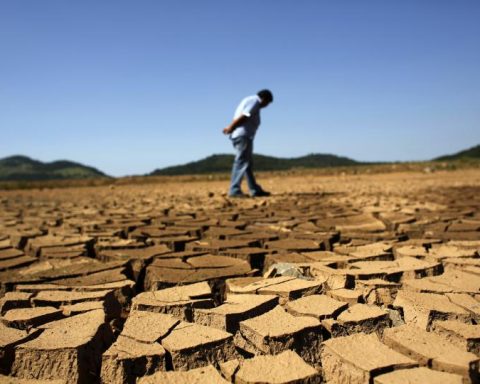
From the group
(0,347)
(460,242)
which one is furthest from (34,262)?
(460,242)

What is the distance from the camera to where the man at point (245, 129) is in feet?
19.9

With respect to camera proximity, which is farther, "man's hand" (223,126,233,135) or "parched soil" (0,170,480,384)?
"man's hand" (223,126,233,135)

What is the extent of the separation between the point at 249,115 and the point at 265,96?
1.15ft

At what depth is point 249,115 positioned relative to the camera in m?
6.01

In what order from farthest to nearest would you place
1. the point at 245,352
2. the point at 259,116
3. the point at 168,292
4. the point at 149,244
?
1. the point at 259,116
2. the point at 149,244
3. the point at 168,292
4. the point at 245,352

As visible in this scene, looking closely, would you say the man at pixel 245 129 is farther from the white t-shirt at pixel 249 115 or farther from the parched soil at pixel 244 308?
the parched soil at pixel 244 308

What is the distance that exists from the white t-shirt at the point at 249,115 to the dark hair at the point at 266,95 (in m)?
0.06

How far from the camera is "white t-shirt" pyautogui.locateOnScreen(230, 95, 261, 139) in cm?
605

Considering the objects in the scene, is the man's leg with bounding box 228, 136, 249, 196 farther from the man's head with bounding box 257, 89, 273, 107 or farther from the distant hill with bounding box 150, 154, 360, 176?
the distant hill with bounding box 150, 154, 360, 176

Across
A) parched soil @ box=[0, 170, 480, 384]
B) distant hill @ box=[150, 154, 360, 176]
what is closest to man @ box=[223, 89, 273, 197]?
parched soil @ box=[0, 170, 480, 384]

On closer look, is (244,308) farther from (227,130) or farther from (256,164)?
(256,164)

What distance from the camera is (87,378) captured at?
1.25 m

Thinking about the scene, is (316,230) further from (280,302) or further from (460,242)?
(280,302)

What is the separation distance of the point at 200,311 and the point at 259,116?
16.1 feet
